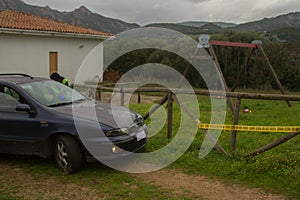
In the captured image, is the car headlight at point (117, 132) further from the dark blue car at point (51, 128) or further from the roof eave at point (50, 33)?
the roof eave at point (50, 33)

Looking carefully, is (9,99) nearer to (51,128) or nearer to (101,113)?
(51,128)

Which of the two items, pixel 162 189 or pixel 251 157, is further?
pixel 251 157

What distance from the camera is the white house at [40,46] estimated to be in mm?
18781

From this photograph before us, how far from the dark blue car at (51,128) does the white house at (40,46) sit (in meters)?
13.7

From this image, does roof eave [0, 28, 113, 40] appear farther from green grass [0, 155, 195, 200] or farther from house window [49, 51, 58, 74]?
green grass [0, 155, 195, 200]

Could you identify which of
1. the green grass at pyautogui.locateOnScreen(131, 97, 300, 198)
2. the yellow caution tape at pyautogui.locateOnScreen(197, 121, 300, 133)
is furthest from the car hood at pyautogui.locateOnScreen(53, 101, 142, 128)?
the yellow caution tape at pyautogui.locateOnScreen(197, 121, 300, 133)

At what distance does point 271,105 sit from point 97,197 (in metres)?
10.1

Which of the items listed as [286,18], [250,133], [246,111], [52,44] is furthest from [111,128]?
[286,18]

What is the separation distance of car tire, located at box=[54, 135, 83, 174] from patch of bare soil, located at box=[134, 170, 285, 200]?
966 mm

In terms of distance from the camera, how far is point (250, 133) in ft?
25.8

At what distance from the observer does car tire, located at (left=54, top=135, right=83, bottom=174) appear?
5.18 m

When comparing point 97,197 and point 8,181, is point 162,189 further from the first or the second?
point 8,181

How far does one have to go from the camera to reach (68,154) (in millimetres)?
5203

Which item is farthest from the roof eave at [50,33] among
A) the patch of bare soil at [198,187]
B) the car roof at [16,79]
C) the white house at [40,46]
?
the patch of bare soil at [198,187]
